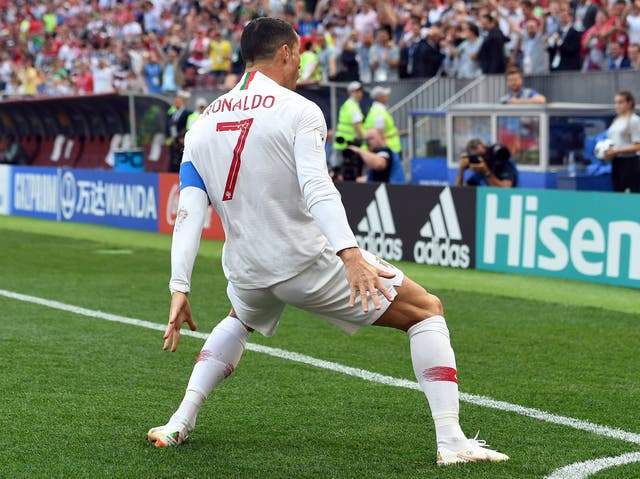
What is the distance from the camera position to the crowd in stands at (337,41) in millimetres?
17453

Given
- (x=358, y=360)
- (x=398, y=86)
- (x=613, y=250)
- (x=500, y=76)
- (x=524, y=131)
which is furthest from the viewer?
(x=398, y=86)

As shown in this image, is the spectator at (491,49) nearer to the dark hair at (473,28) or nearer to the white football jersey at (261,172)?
the dark hair at (473,28)

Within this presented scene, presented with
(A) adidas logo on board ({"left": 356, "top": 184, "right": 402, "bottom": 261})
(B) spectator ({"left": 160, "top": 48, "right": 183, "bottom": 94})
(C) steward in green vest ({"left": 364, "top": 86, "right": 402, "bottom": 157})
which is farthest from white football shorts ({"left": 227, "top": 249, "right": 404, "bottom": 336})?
(B) spectator ({"left": 160, "top": 48, "right": 183, "bottom": 94})

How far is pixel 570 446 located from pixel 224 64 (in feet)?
65.0

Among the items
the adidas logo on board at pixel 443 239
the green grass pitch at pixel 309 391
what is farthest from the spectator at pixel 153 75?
the green grass pitch at pixel 309 391

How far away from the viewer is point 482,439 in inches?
205

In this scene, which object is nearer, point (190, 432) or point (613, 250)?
point (190, 432)

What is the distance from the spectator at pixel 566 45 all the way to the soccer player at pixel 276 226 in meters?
13.4

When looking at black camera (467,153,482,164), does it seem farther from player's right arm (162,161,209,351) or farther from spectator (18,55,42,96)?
spectator (18,55,42,96)

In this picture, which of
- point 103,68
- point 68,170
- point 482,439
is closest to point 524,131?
point 68,170

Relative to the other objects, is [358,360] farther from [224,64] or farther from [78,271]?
[224,64]

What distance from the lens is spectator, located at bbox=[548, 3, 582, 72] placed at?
1731cm

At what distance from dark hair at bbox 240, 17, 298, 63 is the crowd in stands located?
12.3 metres

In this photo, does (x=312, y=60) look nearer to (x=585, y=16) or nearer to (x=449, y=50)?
(x=449, y=50)
